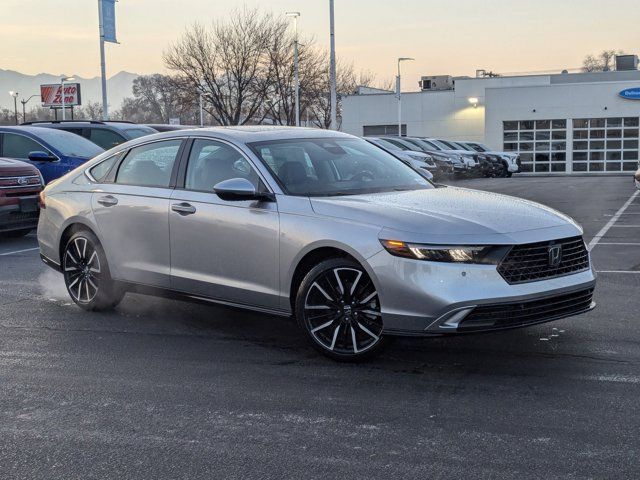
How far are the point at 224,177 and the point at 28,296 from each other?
9.78ft

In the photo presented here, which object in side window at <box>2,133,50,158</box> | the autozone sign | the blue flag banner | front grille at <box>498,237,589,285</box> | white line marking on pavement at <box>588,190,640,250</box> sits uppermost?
the blue flag banner

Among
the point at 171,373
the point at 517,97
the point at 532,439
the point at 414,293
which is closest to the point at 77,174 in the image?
the point at 171,373

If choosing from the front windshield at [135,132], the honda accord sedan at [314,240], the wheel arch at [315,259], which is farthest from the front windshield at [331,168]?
the front windshield at [135,132]

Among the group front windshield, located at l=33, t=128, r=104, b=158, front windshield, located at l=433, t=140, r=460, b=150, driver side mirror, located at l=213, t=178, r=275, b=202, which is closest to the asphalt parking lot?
driver side mirror, located at l=213, t=178, r=275, b=202

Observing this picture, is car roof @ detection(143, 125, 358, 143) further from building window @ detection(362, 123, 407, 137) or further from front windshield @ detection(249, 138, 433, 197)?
building window @ detection(362, 123, 407, 137)

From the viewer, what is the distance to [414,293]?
525 cm

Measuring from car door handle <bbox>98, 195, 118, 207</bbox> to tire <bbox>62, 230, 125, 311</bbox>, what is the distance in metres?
0.33

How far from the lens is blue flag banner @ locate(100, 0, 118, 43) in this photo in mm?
30828

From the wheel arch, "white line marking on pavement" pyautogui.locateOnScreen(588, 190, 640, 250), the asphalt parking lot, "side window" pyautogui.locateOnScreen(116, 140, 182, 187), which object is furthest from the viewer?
"white line marking on pavement" pyautogui.locateOnScreen(588, 190, 640, 250)

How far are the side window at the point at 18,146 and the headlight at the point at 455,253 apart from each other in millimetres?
11135

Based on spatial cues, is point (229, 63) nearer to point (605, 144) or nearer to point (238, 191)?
point (605, 144)

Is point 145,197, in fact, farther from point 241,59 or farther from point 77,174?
point 241,59

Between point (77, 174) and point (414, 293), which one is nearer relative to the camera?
point (414, 293)

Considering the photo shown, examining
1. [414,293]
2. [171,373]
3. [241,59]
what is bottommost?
[171,373]
